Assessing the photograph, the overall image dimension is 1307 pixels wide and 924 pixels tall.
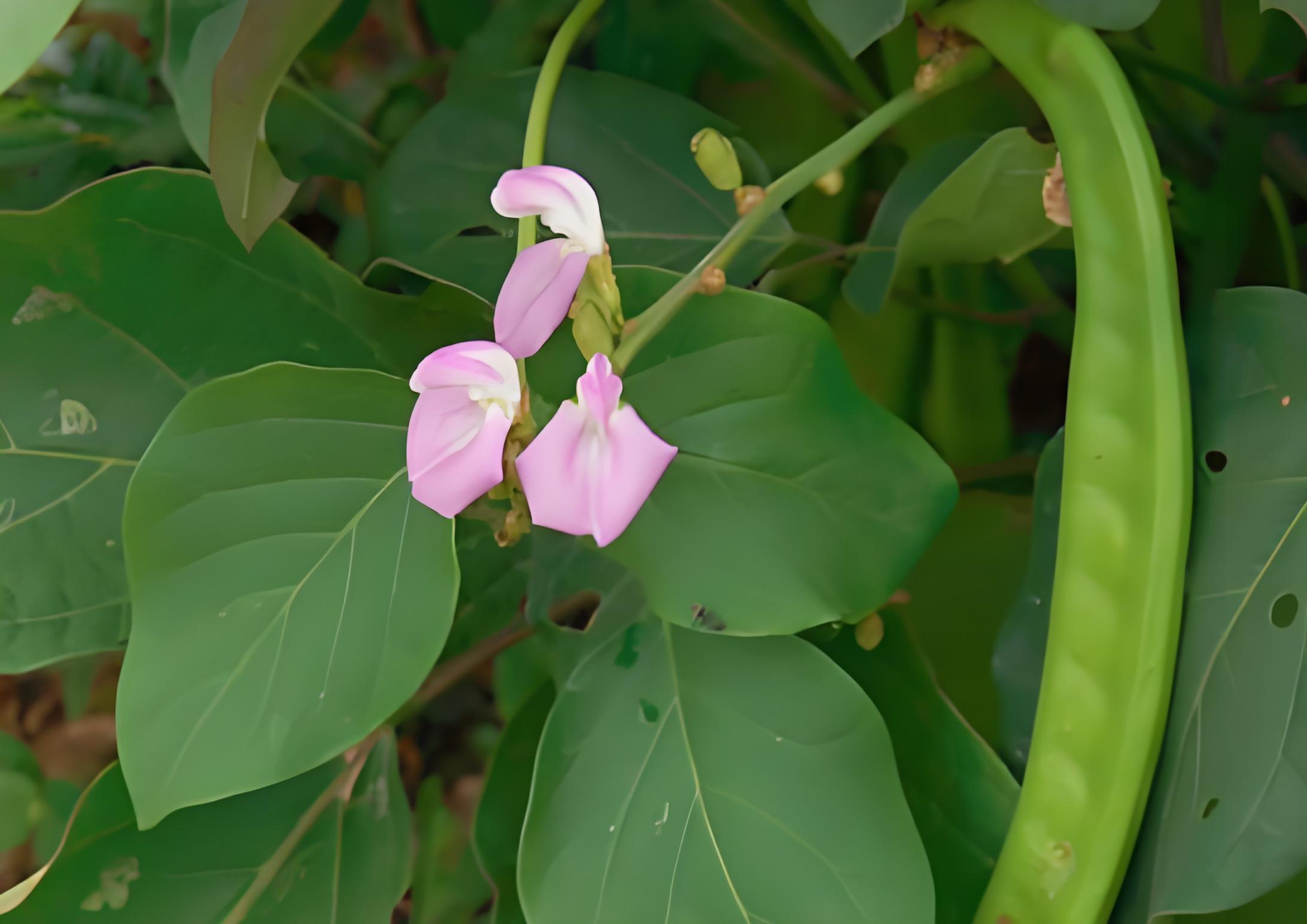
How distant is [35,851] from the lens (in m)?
0.41

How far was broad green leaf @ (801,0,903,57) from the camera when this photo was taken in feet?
0.76

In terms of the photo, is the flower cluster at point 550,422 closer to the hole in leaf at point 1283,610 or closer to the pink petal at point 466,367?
the pink petal at point 466,367

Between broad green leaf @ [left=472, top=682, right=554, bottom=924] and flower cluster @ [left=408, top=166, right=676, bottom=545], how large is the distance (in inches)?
6.3

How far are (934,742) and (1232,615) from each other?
98 mm

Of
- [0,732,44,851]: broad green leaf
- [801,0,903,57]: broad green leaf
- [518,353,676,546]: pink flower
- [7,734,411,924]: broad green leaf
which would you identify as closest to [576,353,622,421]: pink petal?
[518,353,676,546]: pink flower

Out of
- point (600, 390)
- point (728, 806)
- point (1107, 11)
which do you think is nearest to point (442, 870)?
point (728, 806)

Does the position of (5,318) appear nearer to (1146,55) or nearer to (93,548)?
(93,548)

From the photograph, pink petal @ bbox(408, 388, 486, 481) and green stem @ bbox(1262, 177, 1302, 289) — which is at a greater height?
green stem @ bbox(1262, 177, 1302, 289)

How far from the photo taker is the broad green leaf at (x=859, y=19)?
23cm

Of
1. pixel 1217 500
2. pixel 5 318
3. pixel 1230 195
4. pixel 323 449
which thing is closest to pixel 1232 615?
pixel 1217 500

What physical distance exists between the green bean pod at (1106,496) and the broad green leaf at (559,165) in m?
0.10

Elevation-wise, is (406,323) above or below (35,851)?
above

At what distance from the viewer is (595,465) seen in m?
0.19

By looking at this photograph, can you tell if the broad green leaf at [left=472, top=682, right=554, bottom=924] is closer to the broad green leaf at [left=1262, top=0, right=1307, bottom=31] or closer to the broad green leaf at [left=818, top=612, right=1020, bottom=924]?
the broad green leaf at [left=818, top=612, right=1020, bottom=924]
